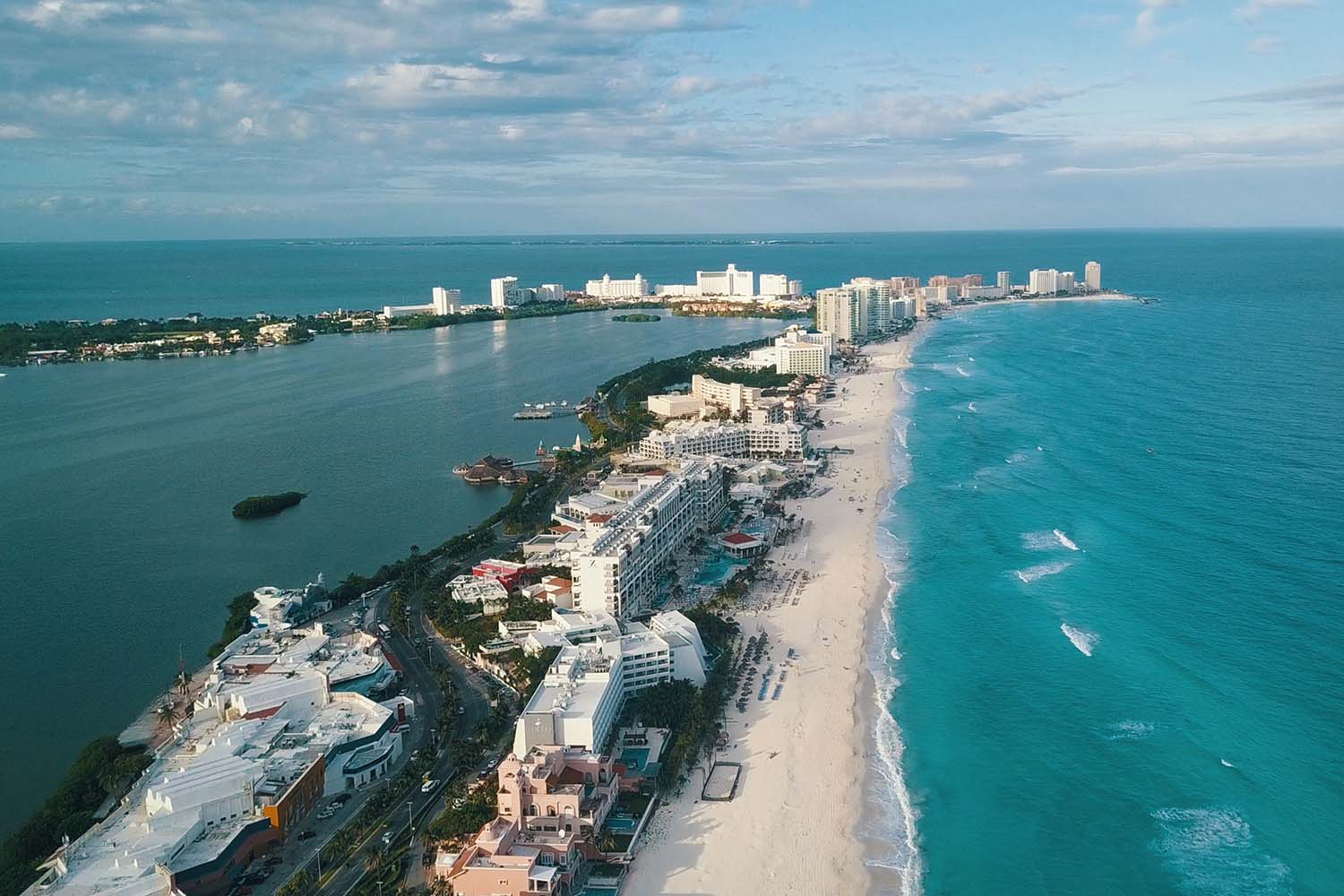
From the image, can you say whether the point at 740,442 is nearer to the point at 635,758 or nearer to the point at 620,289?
the point at 635,758

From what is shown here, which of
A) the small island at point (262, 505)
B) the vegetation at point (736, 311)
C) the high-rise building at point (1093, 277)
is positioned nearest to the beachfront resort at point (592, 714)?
the small island at point (262, 505)

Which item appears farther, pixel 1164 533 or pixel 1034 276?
pixel 1034 276

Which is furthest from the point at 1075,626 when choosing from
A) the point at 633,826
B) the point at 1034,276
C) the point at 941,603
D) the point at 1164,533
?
the point at 1034,276

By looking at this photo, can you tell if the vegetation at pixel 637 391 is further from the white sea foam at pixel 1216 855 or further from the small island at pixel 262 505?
the white sea foam at pixel 1216 855

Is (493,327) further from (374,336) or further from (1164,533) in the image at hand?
(1164,533)

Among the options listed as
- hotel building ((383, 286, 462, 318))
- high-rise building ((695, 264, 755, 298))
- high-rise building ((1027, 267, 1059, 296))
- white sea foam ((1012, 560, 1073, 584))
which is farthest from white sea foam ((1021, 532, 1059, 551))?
high-rise building ((695, 264, 755, 298))
